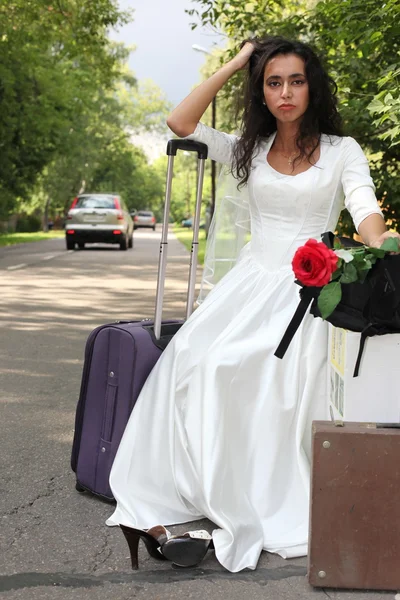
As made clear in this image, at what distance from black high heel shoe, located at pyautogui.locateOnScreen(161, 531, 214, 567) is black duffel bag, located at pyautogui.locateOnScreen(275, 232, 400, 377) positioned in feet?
2.63

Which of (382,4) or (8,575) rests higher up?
(382,4)

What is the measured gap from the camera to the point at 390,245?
2918mm

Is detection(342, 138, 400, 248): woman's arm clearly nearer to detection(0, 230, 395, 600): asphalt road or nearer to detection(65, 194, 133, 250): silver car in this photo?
detection(0, 230, 395, 600): asphalt road

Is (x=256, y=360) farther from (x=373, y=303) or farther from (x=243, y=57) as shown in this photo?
(x=243, y=57)

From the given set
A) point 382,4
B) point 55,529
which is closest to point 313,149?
point 55,529

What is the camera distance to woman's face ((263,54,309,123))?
374 centimetres

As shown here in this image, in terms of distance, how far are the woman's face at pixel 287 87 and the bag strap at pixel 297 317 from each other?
0.98 m

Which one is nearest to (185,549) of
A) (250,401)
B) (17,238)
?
(250,401)

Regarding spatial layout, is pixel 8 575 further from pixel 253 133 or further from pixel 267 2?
pixel 267 2

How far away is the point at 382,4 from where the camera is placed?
258 inches

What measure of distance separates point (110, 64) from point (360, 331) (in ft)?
73.5

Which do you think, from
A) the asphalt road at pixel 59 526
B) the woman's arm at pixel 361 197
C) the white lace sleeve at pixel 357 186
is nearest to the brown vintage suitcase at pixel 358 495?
the asphalt road at pixel 59 526

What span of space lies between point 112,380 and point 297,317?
1003 millimetres

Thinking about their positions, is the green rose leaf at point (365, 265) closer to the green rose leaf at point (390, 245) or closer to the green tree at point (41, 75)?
the green rose leaf at point (390, 245)
